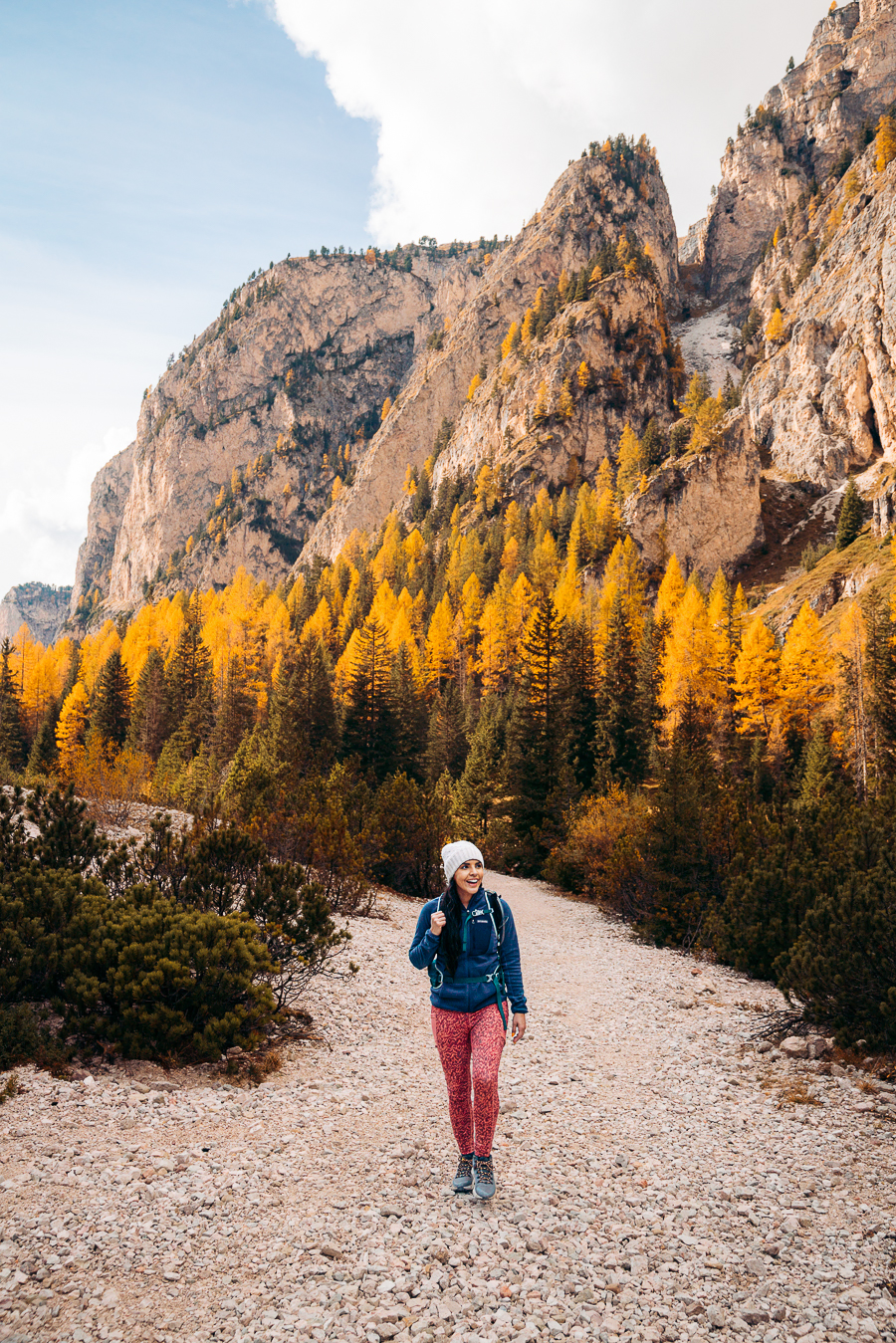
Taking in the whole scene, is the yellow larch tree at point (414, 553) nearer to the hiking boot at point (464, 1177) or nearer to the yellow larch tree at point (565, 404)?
the yellow larch tree at point (565, 404)

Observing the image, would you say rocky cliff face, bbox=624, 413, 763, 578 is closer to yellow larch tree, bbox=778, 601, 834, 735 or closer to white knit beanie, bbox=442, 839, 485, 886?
yellow larch tree, bbox=778, 601, 834, 735

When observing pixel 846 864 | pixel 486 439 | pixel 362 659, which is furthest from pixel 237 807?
pixel 486 439

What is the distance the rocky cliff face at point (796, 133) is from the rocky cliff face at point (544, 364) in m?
15.9

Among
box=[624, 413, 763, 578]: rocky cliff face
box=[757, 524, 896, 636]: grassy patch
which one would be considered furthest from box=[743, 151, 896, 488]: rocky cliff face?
box=[757, 524, 896, 636]: grassy patch

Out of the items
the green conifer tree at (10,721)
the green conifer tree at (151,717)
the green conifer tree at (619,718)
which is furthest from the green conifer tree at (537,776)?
the green conifer tree at (10,721)

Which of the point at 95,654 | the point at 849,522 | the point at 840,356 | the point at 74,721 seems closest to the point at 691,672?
the point at 849,522

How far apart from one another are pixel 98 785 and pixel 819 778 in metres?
25.7

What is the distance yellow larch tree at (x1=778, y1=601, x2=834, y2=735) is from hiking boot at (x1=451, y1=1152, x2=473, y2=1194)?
3842 cm

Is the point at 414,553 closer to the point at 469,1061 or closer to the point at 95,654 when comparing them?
the point at 95,654

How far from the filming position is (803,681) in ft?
125

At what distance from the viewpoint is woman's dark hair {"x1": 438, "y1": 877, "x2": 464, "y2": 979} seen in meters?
4.12

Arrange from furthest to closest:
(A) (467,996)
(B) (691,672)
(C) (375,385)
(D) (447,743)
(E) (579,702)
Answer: (C) (375,385), (B) (691,672), (D) (447,743), (E) (579,702), (A) (467,996)

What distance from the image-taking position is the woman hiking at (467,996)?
4.07 metres

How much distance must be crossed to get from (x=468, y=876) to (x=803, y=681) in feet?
130
